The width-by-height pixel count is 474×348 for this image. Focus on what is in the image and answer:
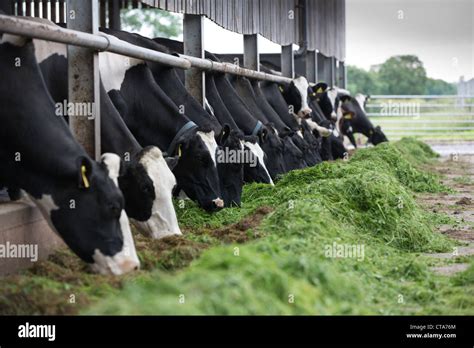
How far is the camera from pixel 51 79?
327 inches

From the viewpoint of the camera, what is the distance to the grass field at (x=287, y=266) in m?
4.36

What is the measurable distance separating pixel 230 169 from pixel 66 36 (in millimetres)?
3324

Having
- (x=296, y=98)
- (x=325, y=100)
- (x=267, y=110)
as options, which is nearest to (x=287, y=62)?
(x=296, y=98)

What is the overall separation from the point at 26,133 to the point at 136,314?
3.09m

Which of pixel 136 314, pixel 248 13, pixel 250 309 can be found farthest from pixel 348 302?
pixel 248 13

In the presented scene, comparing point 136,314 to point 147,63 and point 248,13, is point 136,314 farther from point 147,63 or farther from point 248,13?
point 248,13

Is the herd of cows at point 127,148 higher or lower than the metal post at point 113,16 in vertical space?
lower

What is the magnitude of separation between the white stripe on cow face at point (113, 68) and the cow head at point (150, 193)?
6.78 feet

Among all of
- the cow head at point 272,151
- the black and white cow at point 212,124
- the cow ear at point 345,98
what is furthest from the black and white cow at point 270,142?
the cow ear at point 345,98

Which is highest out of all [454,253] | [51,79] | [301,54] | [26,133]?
[301,54]

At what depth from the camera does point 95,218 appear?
6336 mm

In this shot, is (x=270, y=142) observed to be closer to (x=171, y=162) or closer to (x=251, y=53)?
(x=251, y=53)

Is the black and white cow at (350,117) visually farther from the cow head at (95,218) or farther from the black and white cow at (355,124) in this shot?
the cow head at (95,218)

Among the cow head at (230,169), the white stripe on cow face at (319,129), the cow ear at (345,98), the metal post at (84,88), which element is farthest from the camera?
the cow ear at (345,98)
